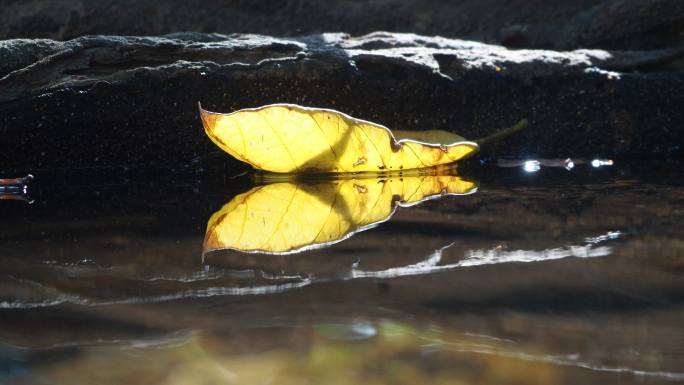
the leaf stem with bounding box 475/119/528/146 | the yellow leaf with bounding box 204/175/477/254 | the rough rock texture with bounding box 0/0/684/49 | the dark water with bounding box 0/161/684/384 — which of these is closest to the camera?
the dark water with bounding box 0/161/684/384

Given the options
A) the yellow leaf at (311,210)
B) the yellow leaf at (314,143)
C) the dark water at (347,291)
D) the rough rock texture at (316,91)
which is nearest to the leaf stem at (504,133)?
the rough rock texture at (316,91)

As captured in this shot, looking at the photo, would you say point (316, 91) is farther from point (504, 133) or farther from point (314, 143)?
point (504, 133)

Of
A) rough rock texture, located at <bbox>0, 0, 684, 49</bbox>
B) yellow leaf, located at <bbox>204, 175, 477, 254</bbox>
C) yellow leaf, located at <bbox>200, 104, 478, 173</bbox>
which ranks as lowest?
yellow leaf, located at <bbox>204, 175, 477, 254</bbox>

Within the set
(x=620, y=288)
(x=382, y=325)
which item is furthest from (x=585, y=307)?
(x=382, y=325)

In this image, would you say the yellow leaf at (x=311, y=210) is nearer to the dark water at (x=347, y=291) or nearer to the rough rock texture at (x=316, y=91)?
the dark water at (x=347, y=291)

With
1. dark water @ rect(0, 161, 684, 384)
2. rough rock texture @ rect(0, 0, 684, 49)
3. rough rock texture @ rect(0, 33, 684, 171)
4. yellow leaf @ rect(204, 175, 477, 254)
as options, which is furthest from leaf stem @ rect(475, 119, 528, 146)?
rough rock texture @ rect(0, 0, 684, 49)

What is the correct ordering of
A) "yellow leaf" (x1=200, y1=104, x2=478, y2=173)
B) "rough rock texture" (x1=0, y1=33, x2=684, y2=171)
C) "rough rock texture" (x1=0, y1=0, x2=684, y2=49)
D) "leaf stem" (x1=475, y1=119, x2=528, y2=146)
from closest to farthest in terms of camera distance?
"yellow leaf" (x1=200, y1=104, x2=478, y2=173) → "rough rock texture" (x1=0, y1=33, x2=684, y2=171) → "leaf stem" (x1=475, y1=119, x2=528, y2=146) → "rough rock texture" (x1=0, y1=0, x2=684, y2=49)

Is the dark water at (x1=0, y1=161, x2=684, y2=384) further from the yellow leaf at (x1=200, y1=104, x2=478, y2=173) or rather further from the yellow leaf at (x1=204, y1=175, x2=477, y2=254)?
the yellow leaf at (x1=200, y1=104, x2=478, y2=173)

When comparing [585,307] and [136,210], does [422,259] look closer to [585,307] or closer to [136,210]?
[585,307]
